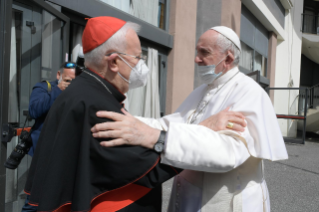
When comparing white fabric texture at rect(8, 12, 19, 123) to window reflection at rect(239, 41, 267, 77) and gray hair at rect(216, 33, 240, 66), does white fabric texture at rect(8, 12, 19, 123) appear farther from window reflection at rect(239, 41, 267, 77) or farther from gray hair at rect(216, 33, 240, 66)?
window reflection at rect(239, 41, 267, 77)

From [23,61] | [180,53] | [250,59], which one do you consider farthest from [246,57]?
[23,61]

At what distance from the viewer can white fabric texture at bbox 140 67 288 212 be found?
133 centimetres

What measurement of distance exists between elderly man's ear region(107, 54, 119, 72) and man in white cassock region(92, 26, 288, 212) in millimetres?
227

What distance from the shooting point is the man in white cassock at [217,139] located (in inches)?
51.5

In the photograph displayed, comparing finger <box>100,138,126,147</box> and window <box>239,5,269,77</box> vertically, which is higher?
window <box>239,5,269,77</box>

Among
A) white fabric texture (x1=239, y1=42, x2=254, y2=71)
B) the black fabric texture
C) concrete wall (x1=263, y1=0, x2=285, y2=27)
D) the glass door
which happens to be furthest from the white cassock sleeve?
concrete wall (x1=263, y1=0, x2=285, y2=27)

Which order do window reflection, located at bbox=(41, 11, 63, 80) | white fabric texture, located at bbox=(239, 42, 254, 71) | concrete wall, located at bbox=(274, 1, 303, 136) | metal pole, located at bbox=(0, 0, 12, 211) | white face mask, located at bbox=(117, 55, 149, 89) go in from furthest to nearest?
concrete wall, located at bbox=(274, 1, 303, 136), white fabric texture, located at bbox=(239, 42, 254, 71), window reflection, located at bbox=(41, 11, 63, 80), metal pole, located at bbox=(0, 0, 12, 211), white face mask, located at bbox=(117, 55, 149, 89)

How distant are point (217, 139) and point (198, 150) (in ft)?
0.35

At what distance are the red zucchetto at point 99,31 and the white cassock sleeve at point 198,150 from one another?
52 centimetres

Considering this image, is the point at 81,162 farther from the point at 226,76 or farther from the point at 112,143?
the point at 226,76

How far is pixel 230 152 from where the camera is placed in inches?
53.5

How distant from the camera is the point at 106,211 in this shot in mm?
1287

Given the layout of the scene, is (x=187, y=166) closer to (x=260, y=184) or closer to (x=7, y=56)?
(x=260, y=184)

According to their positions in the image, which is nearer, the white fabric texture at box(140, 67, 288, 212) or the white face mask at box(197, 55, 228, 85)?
the white fabric texture at box(140, 67, 288, 212)
